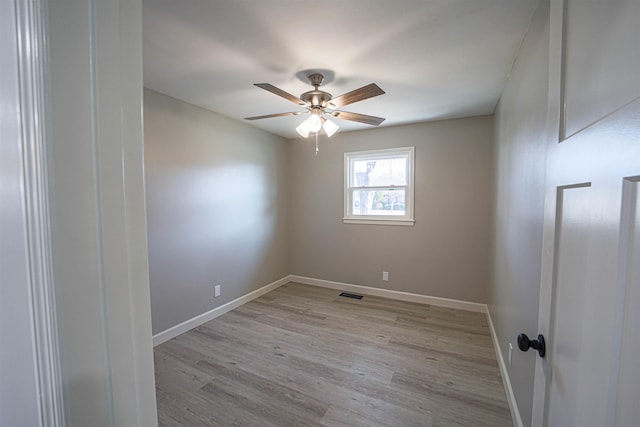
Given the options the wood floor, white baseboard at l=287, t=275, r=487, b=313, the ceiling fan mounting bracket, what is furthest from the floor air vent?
the ceiling fan mounting bracket

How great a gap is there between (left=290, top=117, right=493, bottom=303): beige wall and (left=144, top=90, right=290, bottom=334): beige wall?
0.67 m

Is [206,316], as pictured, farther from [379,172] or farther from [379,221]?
[379,172]

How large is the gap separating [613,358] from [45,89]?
43.8 inches

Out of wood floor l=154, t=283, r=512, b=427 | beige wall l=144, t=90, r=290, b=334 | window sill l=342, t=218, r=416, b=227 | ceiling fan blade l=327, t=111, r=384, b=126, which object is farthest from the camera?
window sill l=342, t=218, r=416, b=227

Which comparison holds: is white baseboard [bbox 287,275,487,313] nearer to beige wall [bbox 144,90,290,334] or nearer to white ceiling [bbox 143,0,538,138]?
beige wall [bbox 144,90,290,334]

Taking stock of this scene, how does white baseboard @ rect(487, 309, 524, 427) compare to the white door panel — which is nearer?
the white door panel

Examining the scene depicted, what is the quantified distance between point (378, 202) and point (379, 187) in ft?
0.74

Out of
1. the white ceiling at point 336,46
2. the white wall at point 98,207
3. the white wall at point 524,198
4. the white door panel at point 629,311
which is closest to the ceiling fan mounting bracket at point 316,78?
the white ceiling at point 336,46

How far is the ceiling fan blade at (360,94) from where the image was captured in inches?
71.3

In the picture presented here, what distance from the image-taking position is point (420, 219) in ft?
11.7

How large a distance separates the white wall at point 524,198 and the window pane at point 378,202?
5.01 ft

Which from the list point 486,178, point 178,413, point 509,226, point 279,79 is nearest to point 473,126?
point 486,178

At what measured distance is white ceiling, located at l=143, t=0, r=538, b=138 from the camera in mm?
1428

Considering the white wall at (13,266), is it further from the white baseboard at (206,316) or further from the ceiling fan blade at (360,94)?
the white baseboard at (206,316)
